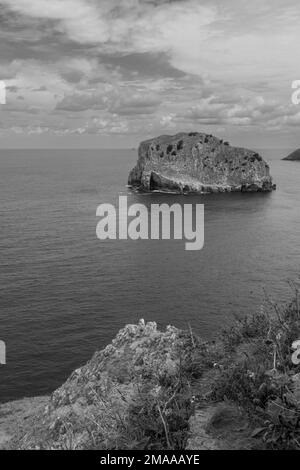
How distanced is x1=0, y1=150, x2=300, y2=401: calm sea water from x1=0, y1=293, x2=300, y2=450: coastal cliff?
1911 cm

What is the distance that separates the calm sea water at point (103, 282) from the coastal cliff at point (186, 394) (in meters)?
19.1

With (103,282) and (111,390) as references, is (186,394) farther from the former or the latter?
(103,282)

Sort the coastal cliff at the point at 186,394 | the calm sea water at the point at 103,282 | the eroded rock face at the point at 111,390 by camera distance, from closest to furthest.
Answer: the coastal cliff at the point at 186,394, the eroded rock face at the point at 111,390, the calm sea water at the point at 103,282

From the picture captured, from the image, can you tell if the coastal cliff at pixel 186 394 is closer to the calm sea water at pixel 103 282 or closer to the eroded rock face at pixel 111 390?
the eroded rock face at pixel 111 390

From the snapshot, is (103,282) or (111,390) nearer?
(111,390)

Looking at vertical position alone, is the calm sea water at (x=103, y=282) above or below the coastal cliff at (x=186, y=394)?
below

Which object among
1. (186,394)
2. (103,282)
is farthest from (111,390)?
(103,282)

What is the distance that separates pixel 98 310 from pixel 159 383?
5197 cm

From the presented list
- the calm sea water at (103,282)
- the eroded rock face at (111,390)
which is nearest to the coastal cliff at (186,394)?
the eroded rock face at (111,390)

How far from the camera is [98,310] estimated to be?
217 feet

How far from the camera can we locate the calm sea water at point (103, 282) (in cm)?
5519

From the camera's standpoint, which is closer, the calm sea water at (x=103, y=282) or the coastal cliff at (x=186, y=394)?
the coastal cliff at (x=186, y=394)

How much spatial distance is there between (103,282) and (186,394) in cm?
6436

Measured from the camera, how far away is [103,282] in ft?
254
